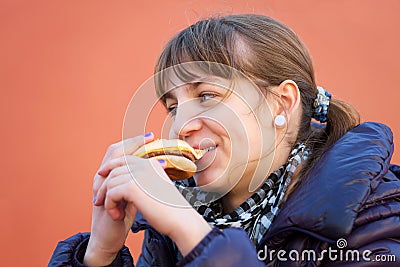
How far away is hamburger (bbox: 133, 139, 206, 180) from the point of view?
1.26m

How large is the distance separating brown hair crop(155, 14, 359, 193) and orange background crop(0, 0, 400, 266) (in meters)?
1.52

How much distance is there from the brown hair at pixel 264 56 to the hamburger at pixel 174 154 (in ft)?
0.80

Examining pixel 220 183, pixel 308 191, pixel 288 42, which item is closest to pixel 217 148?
pixel 220 183

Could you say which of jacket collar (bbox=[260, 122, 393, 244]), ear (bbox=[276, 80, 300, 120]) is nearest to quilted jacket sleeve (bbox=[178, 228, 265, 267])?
jacket collar (bbox=[260, 122, 393, 244])

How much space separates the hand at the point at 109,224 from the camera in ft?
4.11

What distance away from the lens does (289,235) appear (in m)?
1.23

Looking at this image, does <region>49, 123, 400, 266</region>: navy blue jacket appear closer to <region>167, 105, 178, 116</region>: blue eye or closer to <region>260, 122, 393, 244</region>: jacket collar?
<region>260, 122, 393, 244</region>: jacket collar

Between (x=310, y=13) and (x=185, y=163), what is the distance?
2.02 meters

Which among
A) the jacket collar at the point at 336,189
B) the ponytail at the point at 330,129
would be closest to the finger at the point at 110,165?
the jacket collar at the point at 336,189

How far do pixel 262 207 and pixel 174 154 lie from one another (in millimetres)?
257

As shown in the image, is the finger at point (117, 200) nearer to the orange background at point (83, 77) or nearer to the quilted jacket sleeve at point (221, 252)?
the quilted jacket sleeve at point (221, 252)

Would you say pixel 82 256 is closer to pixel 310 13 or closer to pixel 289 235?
pixel 289 235

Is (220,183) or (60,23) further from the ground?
(60,23)

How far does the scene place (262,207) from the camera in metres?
1.36
